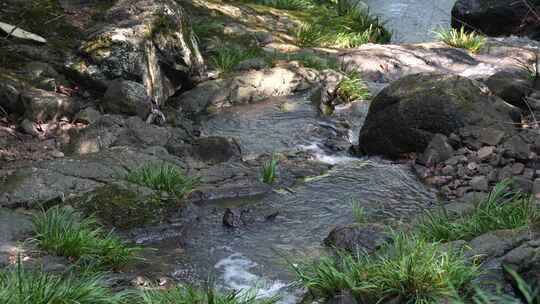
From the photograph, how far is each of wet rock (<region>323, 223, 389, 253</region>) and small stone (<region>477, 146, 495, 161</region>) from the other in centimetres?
277

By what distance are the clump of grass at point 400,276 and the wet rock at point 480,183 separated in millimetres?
2988

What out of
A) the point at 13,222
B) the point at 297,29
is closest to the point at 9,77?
the point at 13,222

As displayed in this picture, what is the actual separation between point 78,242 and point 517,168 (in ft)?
17.1

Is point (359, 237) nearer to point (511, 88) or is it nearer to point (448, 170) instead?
point (448, 170)

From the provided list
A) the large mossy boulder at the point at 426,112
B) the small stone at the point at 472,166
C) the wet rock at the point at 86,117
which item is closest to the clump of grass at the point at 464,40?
the large mossy boulder at the point at 426,112

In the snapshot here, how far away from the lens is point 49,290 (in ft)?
14.3

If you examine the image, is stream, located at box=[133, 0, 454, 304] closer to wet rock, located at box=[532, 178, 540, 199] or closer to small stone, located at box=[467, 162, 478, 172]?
small stone, located at box=[467, 162, 478, 172]

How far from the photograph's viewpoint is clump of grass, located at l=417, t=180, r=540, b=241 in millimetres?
5578

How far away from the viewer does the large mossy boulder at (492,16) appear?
1659 centimetres

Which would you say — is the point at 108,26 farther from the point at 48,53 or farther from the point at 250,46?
the point at 250,46

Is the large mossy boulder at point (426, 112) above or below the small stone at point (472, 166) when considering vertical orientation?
above

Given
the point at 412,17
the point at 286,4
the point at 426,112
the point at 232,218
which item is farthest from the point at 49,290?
the point at 412,17

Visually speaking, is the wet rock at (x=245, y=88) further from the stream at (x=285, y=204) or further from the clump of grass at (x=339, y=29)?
the clump of grass at (x=339, y=29)

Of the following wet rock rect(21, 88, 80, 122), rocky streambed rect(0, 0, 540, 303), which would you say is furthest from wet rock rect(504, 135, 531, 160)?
wet rock rect(21, 88, 80, 122)
